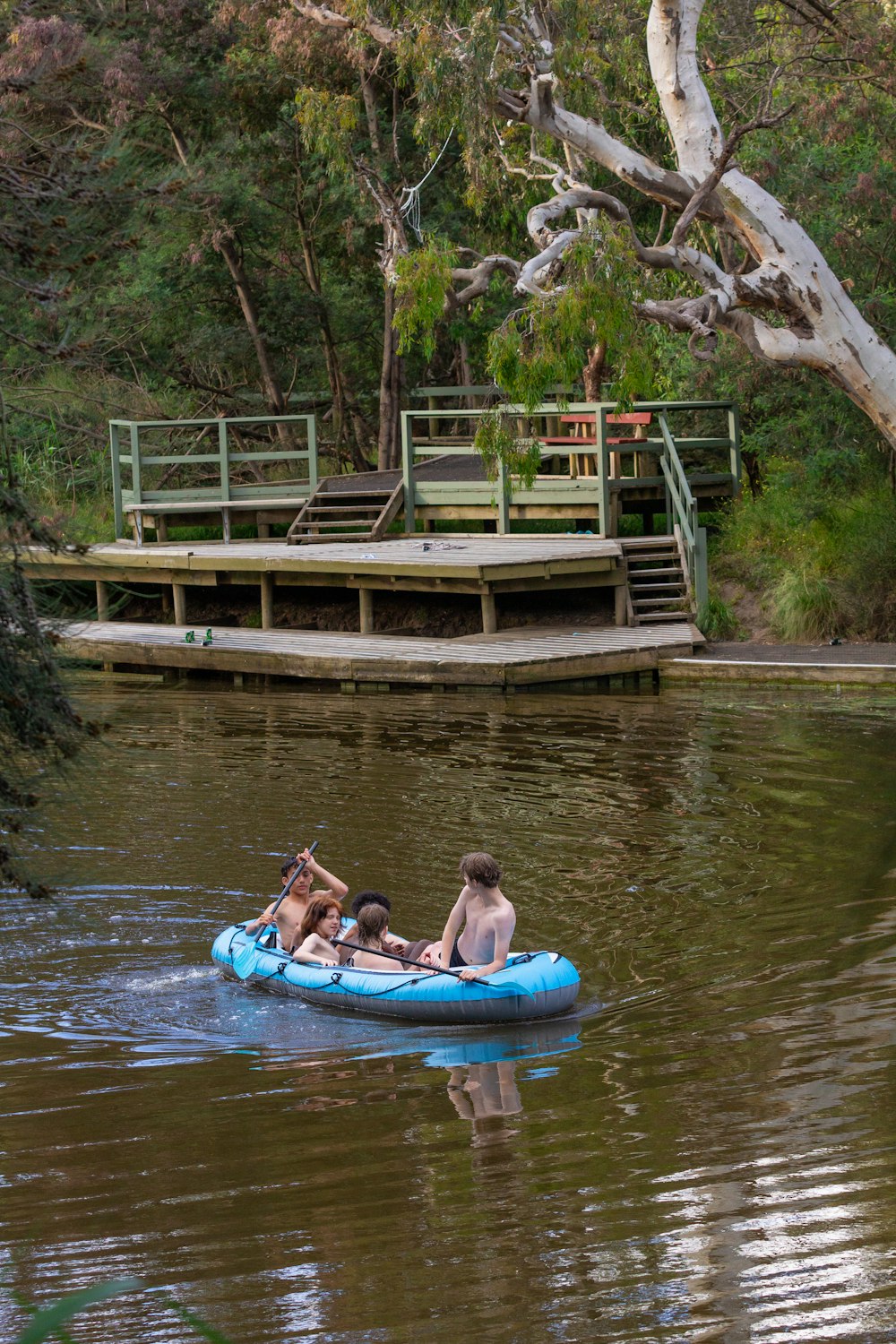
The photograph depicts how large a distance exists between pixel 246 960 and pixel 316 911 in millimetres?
482

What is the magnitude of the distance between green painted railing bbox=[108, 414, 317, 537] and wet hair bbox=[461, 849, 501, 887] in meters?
12.9

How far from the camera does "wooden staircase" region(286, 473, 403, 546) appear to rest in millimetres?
20500

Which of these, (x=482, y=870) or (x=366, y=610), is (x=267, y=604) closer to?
(x=366, y=610)

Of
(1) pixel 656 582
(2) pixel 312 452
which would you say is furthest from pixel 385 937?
(2) pixel 312 452

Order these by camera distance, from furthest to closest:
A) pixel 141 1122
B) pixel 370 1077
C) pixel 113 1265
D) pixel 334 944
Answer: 1. pixel 334 944
2. pixel 370 1077
3. pixel 141 1122
4. pixel 113 1265

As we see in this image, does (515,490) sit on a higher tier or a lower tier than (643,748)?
higher

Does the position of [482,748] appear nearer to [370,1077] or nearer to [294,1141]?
[370,1077]

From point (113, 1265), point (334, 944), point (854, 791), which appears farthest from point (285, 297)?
point (113, 1265)

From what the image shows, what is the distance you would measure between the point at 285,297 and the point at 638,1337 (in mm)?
23076

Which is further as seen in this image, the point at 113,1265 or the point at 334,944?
the point at 334,944

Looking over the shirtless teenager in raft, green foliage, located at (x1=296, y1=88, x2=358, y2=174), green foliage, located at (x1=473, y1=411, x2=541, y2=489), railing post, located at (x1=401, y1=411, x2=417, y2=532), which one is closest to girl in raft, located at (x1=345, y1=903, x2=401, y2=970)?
the shirtless teenager in raft

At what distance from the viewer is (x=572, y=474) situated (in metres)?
20.2

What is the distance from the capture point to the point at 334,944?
8.67m

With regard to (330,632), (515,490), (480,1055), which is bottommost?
(480,1055)
